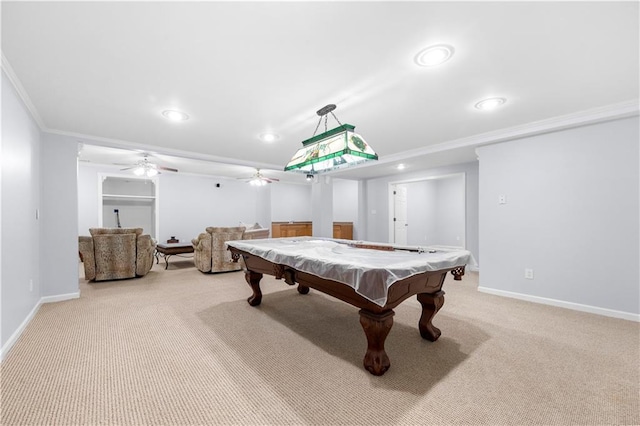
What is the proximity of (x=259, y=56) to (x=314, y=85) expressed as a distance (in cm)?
55

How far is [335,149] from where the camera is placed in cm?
228

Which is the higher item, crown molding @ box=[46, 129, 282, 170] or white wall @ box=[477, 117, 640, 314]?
crown molding @ box=[46, 129, 282, 170]

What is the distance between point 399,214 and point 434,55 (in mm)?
5440

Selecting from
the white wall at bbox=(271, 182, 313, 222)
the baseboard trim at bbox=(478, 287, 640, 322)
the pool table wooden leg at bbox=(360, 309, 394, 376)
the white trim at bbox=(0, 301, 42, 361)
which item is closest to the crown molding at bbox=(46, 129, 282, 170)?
the white trim at bbox=(0, 301, 42, 361)

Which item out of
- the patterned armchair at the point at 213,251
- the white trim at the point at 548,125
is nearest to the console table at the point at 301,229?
the patterned armchair at the point at 213,251

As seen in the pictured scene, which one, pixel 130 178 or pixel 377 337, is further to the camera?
pixel 130 178

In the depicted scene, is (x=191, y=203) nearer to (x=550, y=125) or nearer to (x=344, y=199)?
(x=344, y=199)

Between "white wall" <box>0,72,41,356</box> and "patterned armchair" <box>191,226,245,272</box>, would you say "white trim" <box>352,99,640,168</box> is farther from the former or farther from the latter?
"white wall" <box>0,72,41,356</box>

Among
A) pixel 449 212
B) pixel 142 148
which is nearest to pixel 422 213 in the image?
pixel 449 212

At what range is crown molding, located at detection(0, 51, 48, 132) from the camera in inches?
76.1

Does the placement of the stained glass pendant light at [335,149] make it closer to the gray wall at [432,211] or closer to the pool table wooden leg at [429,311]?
the pool table wooden leg at [429,311]

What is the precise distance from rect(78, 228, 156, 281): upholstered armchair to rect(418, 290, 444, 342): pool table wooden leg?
4594 mm

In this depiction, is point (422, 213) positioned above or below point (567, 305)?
above

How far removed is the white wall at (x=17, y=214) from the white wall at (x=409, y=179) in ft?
20.1
